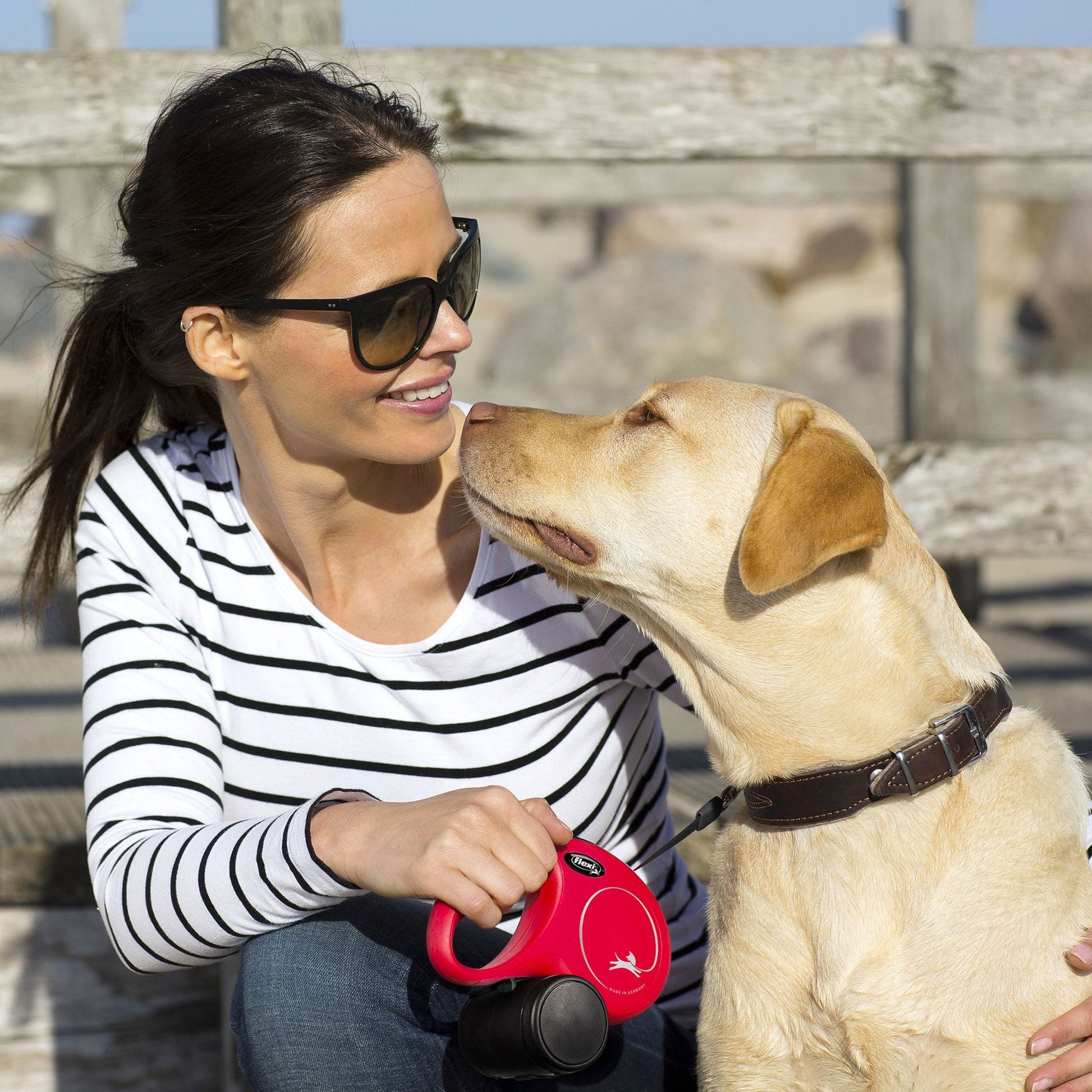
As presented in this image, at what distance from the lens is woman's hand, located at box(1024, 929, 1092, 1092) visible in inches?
62.4

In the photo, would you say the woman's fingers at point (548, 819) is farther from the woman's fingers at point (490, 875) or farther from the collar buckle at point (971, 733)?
the collar buckle at point (971, 733)

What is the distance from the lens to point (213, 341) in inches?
81.9

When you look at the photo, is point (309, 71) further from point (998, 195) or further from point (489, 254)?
point (489, 254)

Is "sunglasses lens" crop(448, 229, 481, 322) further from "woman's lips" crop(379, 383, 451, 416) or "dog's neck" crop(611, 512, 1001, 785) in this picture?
"dog's neck" crop(611, 512, 1001, 785)

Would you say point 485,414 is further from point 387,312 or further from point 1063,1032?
point 1063,1032

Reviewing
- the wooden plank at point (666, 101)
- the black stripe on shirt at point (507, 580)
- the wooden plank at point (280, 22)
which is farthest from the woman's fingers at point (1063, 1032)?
the wooden plank at point (280, 22)

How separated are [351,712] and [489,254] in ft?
60.0

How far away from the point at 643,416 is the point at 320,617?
0.65 meters

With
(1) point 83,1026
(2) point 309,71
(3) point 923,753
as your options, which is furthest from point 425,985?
(2) point 309,71

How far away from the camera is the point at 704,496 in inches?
78.2

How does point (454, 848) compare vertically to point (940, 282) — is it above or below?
below

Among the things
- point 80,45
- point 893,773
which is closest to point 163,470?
point 893,773

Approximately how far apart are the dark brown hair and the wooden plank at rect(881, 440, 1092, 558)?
54.1 inches

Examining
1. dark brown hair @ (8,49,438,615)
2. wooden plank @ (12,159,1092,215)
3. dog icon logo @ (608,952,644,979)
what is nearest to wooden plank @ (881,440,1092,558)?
dark brown hair @ (8,49,438,615)
